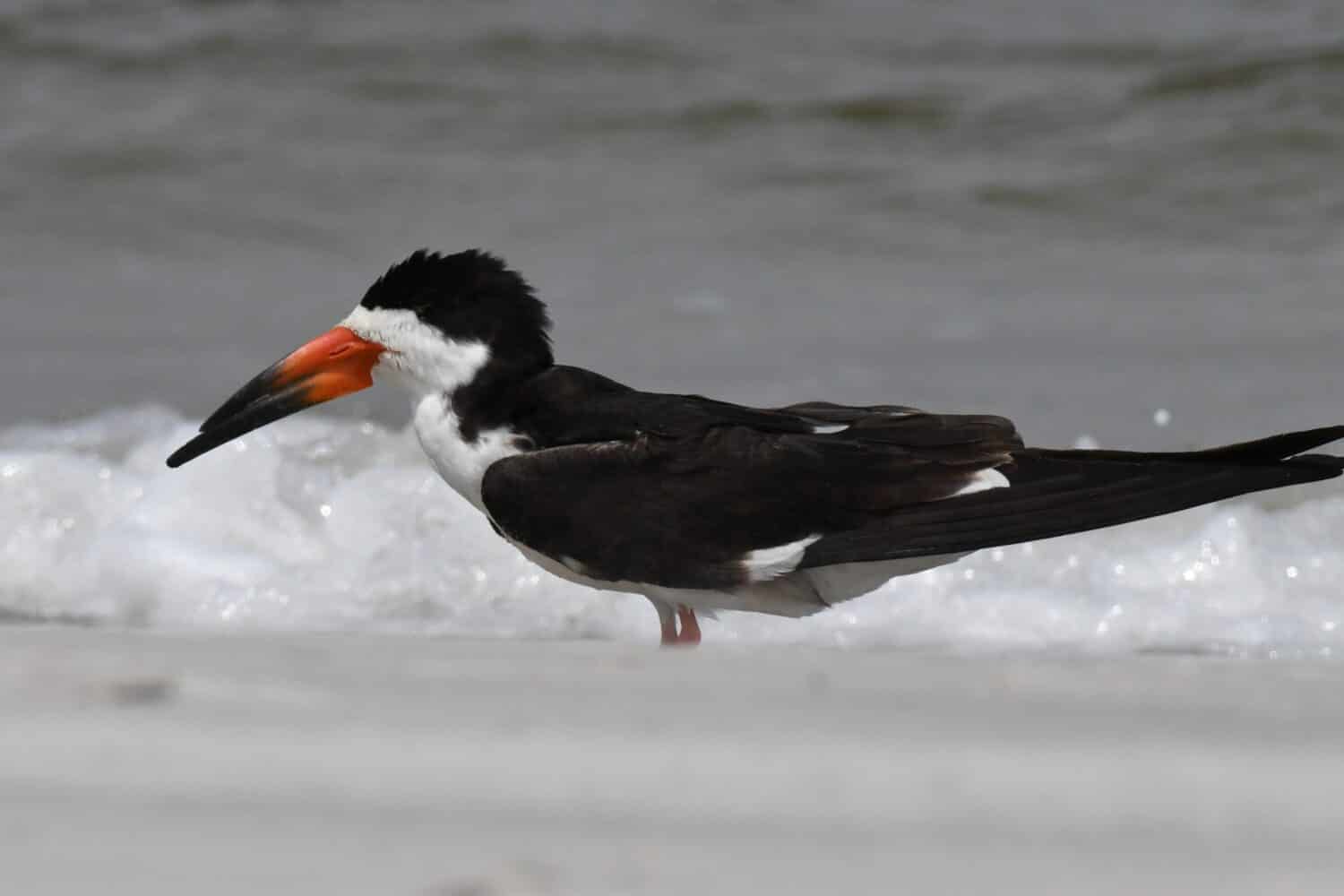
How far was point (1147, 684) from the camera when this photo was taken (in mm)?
2748

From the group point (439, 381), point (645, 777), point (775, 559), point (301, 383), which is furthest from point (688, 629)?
point (645, 777)

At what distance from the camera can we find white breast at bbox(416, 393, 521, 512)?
396 centimetres

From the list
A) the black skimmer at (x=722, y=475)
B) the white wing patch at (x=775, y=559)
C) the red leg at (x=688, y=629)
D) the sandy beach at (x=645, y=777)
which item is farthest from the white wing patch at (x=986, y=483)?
the sandy beach at (x=645, y=777)

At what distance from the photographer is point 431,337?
410cm

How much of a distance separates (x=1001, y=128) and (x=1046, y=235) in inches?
41.9

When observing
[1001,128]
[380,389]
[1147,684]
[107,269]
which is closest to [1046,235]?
[1001,128]

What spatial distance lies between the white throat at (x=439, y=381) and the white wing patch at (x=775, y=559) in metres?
0.47

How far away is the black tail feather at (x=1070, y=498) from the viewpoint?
3.80 metres

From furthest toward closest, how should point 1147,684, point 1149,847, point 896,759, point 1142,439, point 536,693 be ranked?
point 1142,439 → point 1147,684 → point 536,693 → point 896,759 → point 1149,847

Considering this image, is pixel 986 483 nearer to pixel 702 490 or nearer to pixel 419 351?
pixel 702 490

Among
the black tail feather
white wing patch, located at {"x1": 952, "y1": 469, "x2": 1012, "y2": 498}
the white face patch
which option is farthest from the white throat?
white wing patch, located at {"x1": 952, "y1": 469, "x2": 1012, "y2": 498}

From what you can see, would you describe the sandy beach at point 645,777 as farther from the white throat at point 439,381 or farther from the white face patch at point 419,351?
the white face patch at point 419,351

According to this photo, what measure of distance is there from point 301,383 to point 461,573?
3.16 ft

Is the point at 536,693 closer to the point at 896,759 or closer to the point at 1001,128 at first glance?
the point at 896,759
